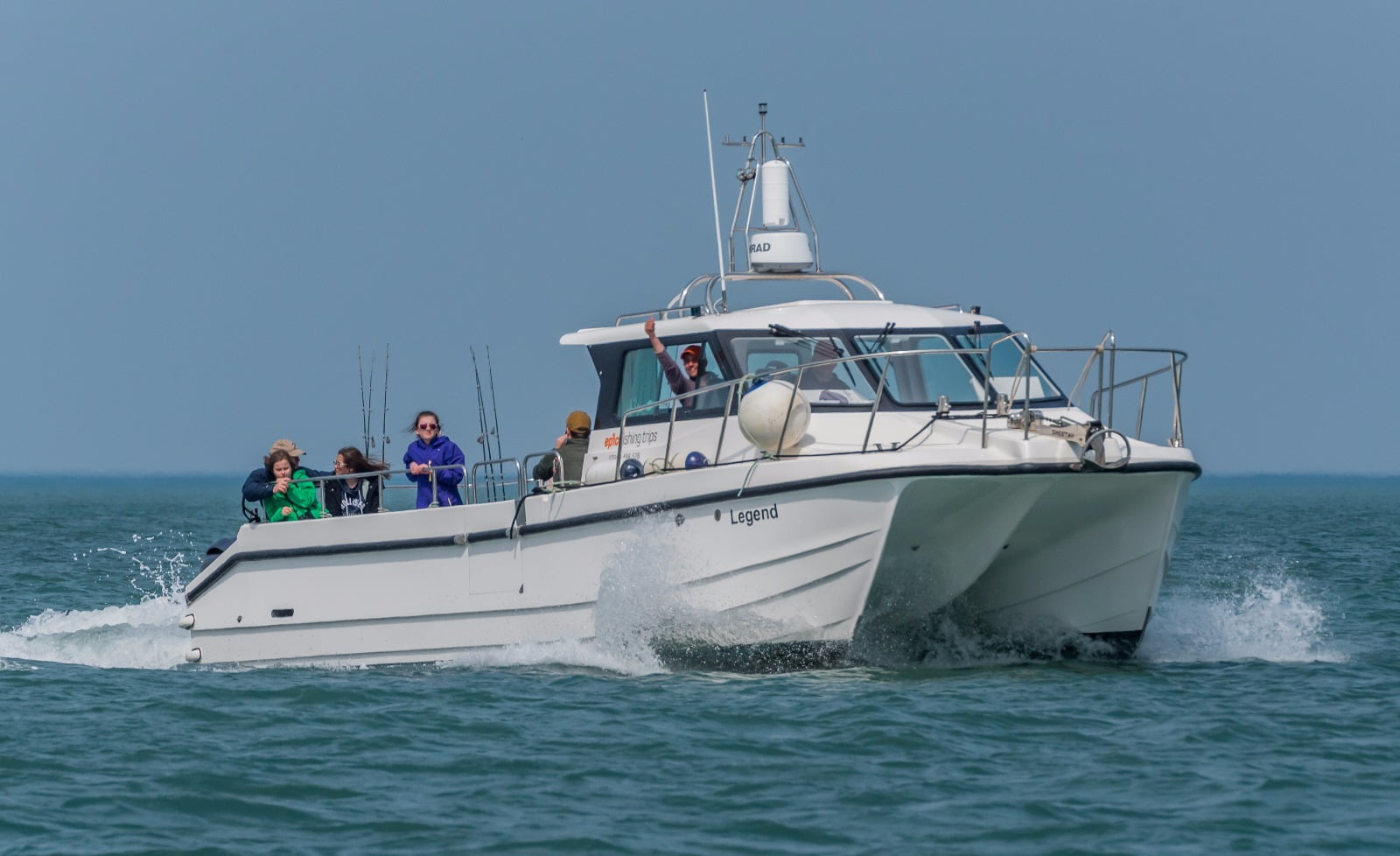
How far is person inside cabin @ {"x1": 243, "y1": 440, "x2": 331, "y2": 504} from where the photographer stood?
13.3 meters

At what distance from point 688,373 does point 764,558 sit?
6.43 feet

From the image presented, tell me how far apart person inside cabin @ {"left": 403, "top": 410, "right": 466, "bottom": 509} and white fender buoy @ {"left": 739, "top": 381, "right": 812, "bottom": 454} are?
2788mm

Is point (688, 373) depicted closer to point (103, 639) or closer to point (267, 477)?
point (267, 477)

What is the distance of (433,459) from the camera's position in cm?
1298

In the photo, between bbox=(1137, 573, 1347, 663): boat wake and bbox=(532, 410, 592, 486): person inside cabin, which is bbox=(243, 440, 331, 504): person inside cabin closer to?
bbox=(532, 410, 592, 486): person inside cabin

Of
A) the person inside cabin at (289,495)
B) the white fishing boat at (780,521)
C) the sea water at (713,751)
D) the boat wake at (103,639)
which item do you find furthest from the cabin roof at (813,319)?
the boat wake at (103,639)

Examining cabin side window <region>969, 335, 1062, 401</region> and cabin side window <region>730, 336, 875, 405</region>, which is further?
cabin side window <region>969, 335, 1062, 401</region>

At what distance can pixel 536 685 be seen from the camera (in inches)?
444

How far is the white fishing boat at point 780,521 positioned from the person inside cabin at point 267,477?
0.94 ft

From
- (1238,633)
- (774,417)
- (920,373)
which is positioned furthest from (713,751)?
(1238,633)

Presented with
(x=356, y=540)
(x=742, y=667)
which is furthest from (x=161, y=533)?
(x=742, y=667)

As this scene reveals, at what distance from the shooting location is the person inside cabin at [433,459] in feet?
42.5

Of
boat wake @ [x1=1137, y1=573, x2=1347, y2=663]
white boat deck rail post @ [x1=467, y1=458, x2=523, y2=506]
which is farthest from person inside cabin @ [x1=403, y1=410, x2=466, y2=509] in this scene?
boat wake @ [x1=1137, y1=573, x2=1347, y2=663]

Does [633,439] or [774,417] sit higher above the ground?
[774,417]
